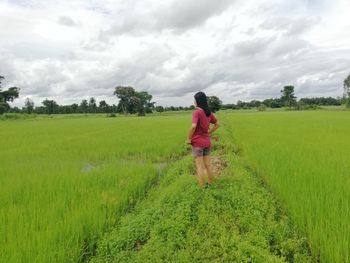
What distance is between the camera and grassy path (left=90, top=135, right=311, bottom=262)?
3.11m

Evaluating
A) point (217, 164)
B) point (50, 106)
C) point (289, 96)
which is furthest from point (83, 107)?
point (217, 164)

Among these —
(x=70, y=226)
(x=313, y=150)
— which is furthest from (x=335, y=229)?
(x=313, y=150)

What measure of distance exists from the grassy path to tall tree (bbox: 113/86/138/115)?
238 feet

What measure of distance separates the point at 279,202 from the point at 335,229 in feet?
4.76

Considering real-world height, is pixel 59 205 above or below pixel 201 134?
below

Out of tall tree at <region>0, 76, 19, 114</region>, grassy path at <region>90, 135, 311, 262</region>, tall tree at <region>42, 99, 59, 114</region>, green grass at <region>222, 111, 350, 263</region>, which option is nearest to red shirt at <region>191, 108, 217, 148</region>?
grassy path at <region>90, 135, 311, 262</region>

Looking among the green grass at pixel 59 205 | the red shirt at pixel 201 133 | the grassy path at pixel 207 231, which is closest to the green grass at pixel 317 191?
the grassy path at pixel 207 231

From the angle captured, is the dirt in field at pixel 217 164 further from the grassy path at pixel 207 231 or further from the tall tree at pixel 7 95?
the tall tree at pixel 7 95

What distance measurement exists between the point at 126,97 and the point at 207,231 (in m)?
74.6

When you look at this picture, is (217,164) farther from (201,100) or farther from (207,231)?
(207,231)

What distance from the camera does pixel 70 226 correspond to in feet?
11.6

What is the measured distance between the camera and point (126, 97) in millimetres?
76500

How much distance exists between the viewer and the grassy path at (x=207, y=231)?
3.11 metres

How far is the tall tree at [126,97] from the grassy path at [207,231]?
7262 centimetres
